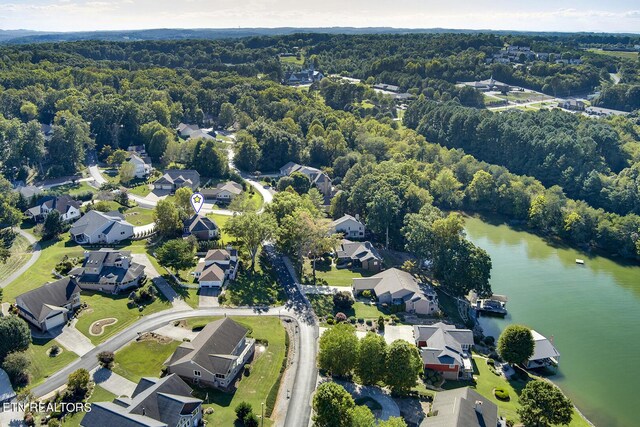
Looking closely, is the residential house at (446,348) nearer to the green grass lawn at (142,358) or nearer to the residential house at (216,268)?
the residential house at (216,268)

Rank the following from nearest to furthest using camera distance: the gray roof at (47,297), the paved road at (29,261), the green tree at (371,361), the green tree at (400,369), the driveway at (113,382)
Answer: the driveway at (113,382), the green tree at (400,369), the green tree at (371,361), the gray roof at (47,297), the paved road at (29,261)

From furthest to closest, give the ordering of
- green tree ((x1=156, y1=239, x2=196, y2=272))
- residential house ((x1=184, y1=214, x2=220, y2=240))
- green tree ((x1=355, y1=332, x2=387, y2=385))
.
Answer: residential house ((x1=184, y1=214, x2=220, y2=240)) < green tree ((x1=156, y1=239, x2=196, y2=272)) < green tree ((x1=355, y1=332, x2=387, y2=385))

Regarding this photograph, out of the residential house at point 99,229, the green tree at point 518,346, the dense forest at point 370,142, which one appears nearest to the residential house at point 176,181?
the dense forest at point 370,142

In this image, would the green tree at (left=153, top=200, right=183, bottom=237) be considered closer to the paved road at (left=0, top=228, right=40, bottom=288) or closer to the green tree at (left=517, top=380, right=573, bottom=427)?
the paved road at (left=0, top=228, right=40, bottom=288)

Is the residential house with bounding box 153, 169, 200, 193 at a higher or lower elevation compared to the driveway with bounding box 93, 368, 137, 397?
lower

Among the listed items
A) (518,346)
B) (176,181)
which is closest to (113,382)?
(518,346)

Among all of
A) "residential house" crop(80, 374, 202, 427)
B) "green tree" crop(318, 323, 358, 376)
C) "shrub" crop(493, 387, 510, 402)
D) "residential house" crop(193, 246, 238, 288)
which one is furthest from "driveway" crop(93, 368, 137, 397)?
"shrub" crop(493, 387, 510, 402)

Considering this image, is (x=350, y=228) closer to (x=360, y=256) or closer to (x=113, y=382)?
(x=360, y=256)
